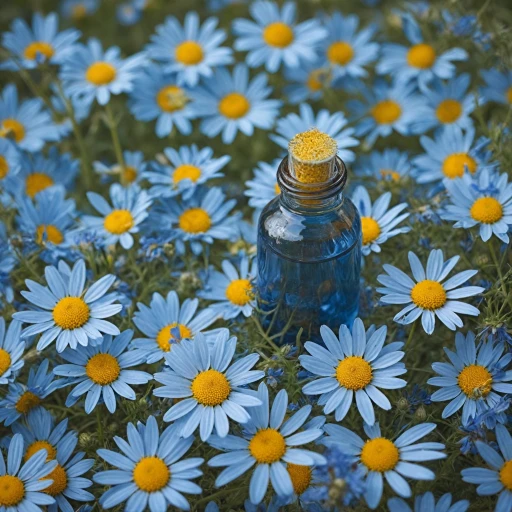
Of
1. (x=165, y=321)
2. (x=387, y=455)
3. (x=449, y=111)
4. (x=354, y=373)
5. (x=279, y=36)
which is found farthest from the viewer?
(x=279, y=36)

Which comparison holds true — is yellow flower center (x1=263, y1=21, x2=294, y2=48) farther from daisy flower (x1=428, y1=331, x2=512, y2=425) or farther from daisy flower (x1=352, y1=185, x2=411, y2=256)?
daisy flower (x1=428, y1=331, x2=512, y2=425)

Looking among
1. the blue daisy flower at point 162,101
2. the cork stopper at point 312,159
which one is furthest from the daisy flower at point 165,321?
the blue daisy flower at point 162,101

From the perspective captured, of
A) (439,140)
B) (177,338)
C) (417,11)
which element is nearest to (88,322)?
(177,338)

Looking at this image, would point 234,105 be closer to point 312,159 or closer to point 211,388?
point 312,159

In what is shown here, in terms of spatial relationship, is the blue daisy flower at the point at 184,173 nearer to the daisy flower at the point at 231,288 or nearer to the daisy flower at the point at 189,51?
the daisy flower at the point at 231,288

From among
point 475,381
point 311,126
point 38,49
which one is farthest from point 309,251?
point 38,49

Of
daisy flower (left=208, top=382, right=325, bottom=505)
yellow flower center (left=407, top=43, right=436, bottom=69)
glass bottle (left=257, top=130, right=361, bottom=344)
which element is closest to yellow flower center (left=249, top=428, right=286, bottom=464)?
daisy flower (left=208, top=382, right=325, bottom=505)
